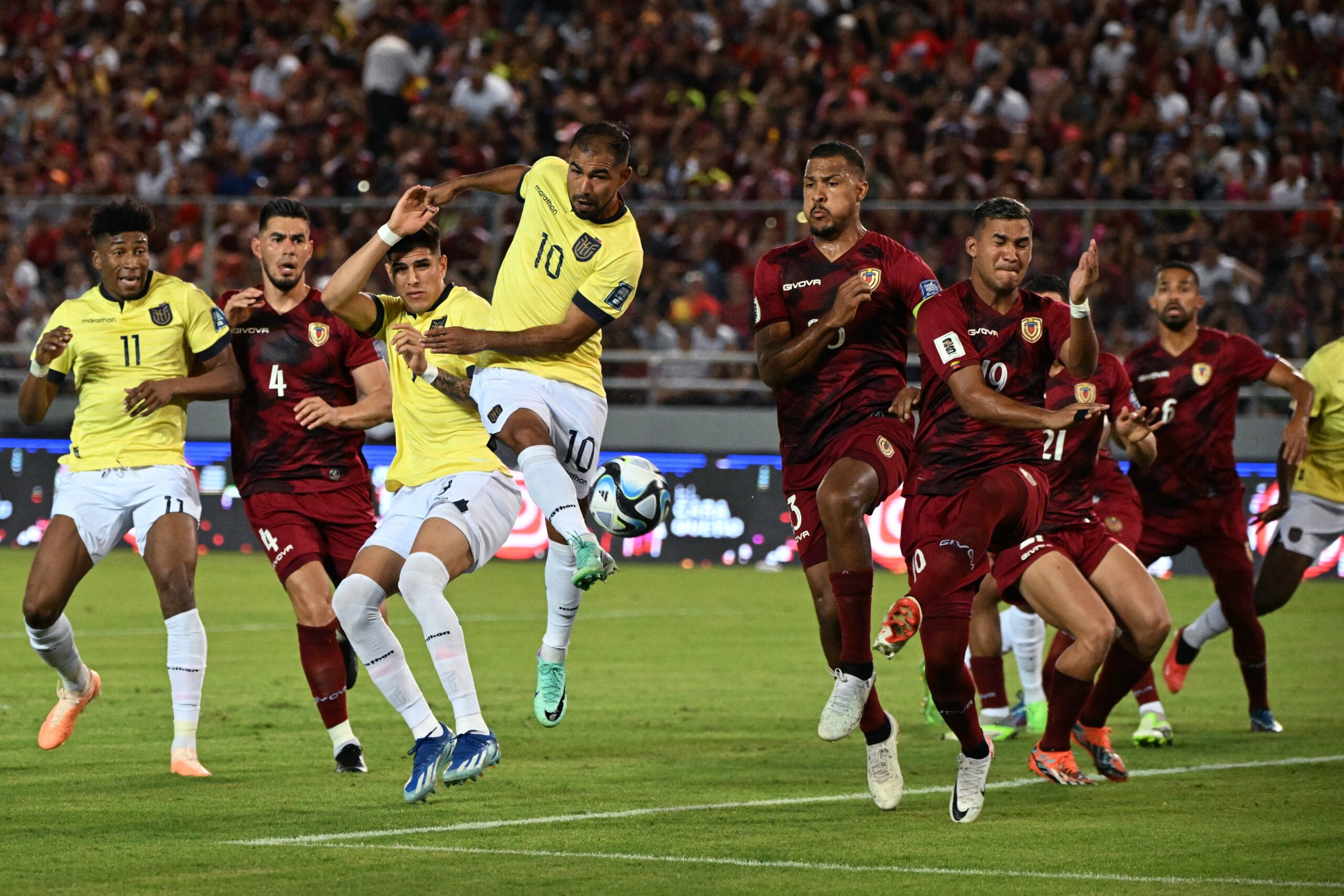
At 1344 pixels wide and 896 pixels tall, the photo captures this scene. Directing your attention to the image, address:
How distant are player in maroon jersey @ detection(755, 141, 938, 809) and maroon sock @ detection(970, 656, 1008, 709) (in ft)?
6.04

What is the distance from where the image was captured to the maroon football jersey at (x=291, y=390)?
9.06 m

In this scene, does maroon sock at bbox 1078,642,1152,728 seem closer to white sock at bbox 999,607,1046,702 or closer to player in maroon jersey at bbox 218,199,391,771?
white sock at bbox 999,607,1046,702

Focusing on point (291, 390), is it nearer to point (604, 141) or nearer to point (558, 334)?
point (558, 334)

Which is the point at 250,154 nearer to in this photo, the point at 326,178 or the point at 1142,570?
the point at 326,178

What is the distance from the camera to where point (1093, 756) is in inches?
340

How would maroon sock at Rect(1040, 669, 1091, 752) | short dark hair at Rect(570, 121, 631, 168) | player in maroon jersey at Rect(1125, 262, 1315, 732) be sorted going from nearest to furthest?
1. short dark hair at Rect(570, 121, 631, 168)
2. maroon sock at Rect(1040, 669, 1091, 752)
3. player in maroon jersey at Rect(1125, 262, 1315, 732)

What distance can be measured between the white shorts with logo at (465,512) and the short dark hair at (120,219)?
2034mm

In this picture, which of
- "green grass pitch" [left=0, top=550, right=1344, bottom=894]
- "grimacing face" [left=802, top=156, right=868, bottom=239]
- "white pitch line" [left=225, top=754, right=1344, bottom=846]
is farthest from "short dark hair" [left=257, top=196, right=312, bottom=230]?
"white pitch line" [left=225, top=754, right=1344, bottom=846]

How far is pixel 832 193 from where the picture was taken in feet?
26.3

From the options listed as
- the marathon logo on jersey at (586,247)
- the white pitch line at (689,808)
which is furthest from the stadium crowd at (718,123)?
the marathon logo on jersey at (586,247)

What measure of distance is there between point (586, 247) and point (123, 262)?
2.42m

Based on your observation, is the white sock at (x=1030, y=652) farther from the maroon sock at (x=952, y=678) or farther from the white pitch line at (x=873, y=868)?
the white pitch line at (x=873, y=868)

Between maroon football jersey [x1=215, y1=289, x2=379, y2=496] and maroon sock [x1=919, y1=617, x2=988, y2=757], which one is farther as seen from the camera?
maroon football jersey [x1=215, y1=289, x2=379, y2=496]

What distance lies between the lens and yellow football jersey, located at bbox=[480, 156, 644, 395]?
8078mm
